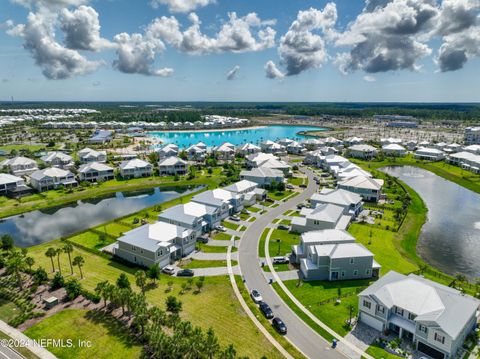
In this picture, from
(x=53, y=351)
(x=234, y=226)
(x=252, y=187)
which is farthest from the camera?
(x=252, y=187)

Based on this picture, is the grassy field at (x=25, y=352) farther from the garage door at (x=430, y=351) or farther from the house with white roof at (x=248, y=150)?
the house with white roof at (x=248, y=150)

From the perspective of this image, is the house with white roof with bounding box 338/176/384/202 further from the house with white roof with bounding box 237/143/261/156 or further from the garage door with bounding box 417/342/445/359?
the house with white roof with bounding box 237/143/261/156

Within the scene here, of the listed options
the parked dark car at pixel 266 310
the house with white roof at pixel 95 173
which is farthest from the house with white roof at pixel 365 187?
the house with white roof at pixel 95 173

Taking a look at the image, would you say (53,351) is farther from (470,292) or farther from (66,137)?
(66,137)

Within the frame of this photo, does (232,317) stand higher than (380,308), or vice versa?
(380,308)

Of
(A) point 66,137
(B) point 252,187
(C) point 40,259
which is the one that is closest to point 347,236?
(B) point 252,187

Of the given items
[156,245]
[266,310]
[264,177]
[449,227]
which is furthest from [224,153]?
[266,310]
